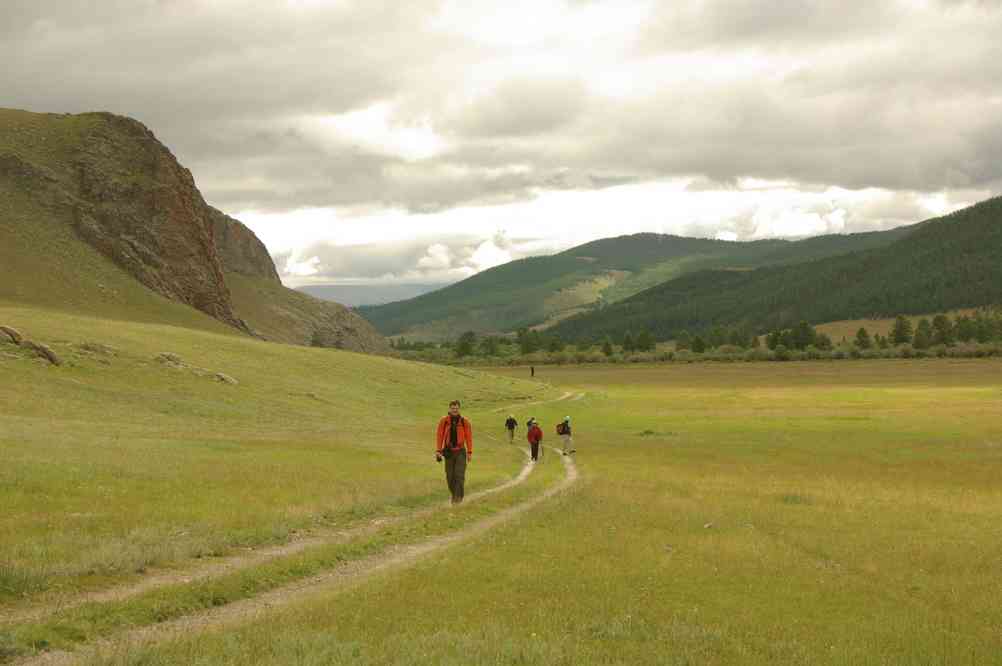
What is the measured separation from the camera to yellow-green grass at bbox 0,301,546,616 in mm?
17484

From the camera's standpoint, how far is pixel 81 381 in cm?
5247

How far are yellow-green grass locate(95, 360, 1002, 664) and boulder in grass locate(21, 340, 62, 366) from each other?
34.5 m

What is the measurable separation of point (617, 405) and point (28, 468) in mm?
71402

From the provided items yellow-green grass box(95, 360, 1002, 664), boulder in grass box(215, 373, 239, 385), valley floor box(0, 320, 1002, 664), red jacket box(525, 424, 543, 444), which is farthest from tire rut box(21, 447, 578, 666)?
boulder in grass box(215, 373, 239, 385)

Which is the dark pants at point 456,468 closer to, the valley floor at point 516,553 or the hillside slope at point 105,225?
the valley floor at point 516,553

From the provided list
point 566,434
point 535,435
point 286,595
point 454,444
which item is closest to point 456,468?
point 454,444

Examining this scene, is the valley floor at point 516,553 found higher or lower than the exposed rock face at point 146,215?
lower

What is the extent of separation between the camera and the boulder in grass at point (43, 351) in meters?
54.4

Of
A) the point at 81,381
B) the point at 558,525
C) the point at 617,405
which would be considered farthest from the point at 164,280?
the point at 558,525

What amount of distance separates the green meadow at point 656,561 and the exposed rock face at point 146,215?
103515mm

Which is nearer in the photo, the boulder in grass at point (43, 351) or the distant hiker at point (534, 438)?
the distant hiker at point (534, 438)

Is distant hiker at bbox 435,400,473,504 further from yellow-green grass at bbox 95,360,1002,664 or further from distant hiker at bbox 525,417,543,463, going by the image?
distant hiker at bbox 525,417,543,463

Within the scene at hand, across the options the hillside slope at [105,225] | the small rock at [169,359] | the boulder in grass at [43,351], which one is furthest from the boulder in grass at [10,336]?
the hillside slope at [105,225]

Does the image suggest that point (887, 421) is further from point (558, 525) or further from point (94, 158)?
point (94, 158)
